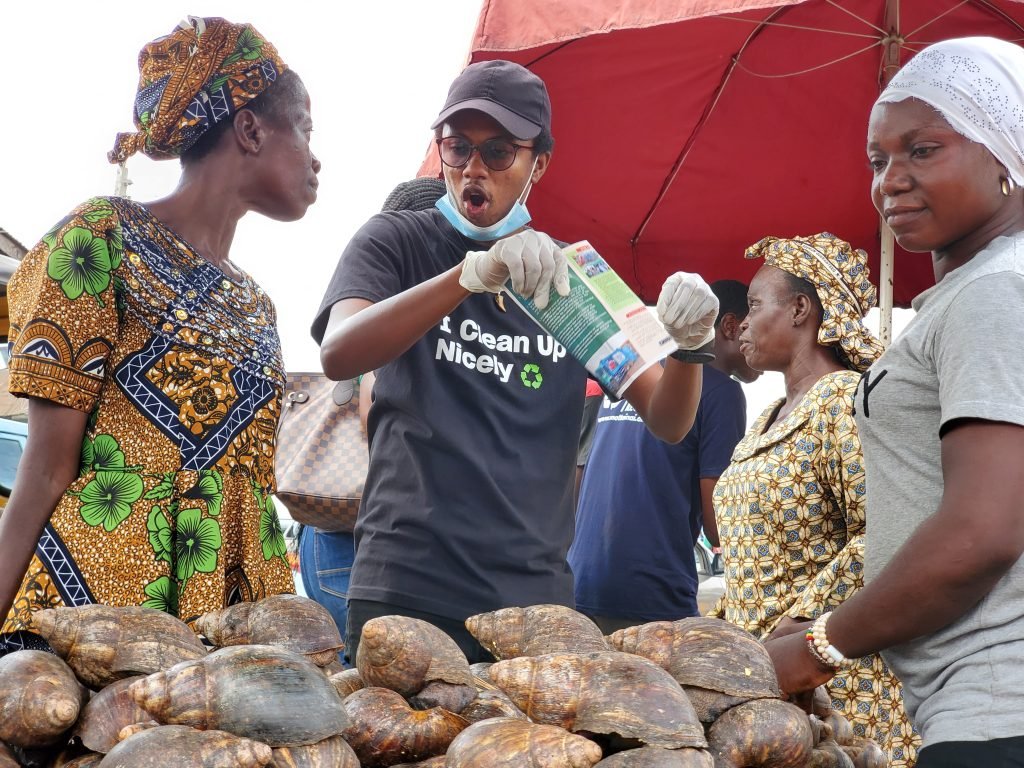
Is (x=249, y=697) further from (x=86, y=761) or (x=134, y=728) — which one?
(x=86, y=761)

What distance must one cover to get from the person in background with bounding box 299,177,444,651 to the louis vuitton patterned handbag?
0.13 metres

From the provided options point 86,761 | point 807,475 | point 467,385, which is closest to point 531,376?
point 467,385

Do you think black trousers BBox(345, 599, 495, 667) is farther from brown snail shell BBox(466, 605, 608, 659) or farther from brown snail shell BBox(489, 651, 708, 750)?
brown snail shell BBox(489, 651, 708, 750)

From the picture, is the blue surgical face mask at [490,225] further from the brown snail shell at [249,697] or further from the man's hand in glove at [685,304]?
the brown snail shell at [249,697]

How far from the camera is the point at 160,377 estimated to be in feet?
6.35

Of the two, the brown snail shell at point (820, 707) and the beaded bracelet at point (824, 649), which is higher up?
the beaded bracelet at point (824, 649)

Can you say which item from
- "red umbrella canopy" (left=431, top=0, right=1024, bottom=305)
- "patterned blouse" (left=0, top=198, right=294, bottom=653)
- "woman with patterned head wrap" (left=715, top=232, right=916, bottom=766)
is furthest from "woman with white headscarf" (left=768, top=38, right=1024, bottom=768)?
"red umbrella canopy" (left=431, top=0, right=1024, bottom=305)

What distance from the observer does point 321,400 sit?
371 cm

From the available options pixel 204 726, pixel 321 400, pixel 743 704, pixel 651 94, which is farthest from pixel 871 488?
pixel 651 94

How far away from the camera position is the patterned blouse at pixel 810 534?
2.43m

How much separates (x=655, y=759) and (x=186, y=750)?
480 millimetres

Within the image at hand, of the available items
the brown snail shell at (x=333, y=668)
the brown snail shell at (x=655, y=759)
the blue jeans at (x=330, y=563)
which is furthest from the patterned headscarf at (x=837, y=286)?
the brown snail shell at (x=655, y=759)

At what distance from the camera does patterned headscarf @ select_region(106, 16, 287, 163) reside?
214 cm

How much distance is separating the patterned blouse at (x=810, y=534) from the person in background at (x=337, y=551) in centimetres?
142
